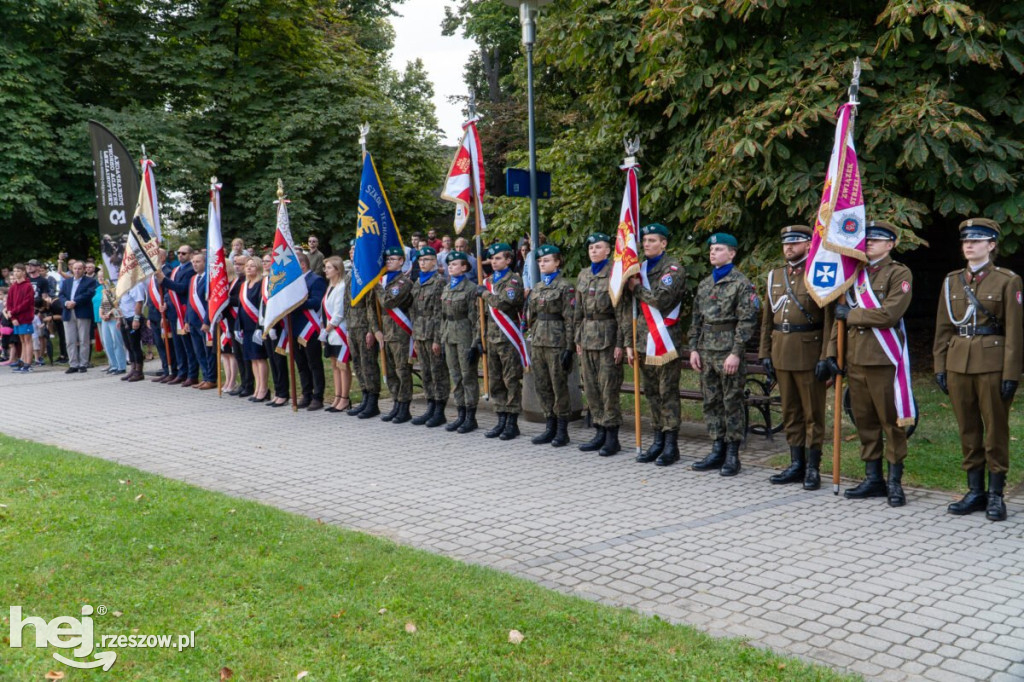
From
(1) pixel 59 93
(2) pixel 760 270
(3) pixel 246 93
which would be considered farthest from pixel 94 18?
(2) pixel 760 270

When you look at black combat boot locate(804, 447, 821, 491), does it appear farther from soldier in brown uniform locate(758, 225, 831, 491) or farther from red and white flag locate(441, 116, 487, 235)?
red and white flag locate(441, 116, 487, 235)

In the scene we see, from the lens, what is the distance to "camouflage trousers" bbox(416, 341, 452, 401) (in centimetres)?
1048

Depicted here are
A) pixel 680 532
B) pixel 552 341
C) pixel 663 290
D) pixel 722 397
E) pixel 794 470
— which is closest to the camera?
pixel 680 532

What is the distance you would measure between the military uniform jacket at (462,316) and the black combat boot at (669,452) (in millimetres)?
2680

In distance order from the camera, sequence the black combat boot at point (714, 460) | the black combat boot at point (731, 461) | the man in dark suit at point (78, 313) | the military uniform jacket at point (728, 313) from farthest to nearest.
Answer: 1. the man in dark suit at point (78, 313)
2. the black combat boot at point (714, 460)
3. the black combat boot at point (731, 461)
4. the military uniform jacket at point (728, 313)

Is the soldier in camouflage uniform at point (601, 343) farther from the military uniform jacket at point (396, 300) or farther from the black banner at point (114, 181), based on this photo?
the black banner at point (114, 181)

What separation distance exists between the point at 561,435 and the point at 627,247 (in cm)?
214

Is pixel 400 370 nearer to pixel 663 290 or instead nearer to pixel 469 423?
pixel 469 423

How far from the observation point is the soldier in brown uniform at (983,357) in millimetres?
6258

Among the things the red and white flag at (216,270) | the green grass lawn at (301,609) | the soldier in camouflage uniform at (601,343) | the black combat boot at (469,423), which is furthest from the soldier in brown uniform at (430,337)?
the green grass lawn at (301,609)

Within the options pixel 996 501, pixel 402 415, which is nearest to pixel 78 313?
pixel 402 415

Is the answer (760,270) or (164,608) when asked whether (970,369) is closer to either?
(760,270)

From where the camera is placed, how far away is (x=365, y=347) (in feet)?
36.6

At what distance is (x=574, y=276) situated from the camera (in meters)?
13.2
